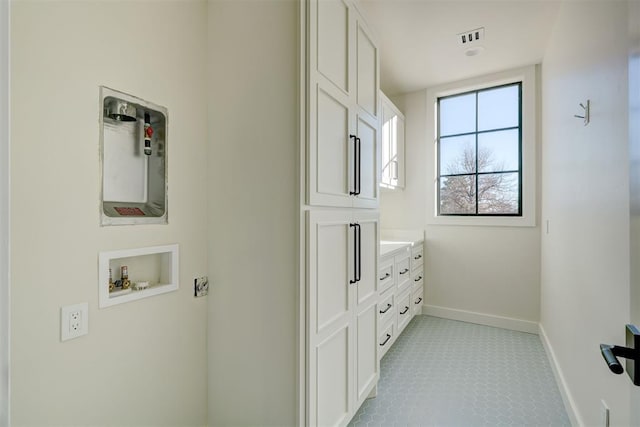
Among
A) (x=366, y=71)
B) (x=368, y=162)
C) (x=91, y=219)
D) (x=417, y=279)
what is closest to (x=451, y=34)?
(x=366, y=71)

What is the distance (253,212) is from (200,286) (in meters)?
0.51

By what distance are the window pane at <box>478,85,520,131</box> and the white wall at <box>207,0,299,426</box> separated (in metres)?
2.94

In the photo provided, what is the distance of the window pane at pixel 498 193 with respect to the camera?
10.9 feet

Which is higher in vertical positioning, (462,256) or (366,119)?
(366,119)

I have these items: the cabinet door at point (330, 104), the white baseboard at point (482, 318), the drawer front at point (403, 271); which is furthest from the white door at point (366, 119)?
the white baseboard at point (482, 318)

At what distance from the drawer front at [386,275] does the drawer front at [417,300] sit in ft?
2.69

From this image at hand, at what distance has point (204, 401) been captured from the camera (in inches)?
64.1

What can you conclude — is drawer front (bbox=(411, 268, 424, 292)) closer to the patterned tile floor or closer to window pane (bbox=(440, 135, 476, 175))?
the patterned tile floor

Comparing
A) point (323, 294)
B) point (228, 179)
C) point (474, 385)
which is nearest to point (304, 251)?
point (323, 294)

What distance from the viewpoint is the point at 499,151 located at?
11.1 feet

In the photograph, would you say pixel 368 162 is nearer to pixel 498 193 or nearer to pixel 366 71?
pixel 366 71

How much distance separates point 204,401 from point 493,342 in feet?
8.66

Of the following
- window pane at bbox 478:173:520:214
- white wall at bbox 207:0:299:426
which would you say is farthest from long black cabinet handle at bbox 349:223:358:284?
window pane at bbox 478:173:520:214

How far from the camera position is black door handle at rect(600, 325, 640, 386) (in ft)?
2.13
